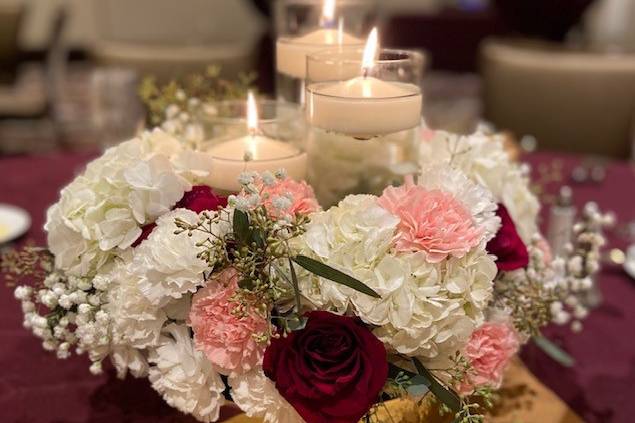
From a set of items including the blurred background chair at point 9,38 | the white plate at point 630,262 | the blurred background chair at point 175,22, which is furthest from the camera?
the blurred background chair at point 175,22

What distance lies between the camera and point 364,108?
0.71 metres

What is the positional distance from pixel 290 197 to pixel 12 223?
88cm

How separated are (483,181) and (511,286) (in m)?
0.13

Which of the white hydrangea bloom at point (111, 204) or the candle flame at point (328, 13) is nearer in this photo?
the white hydrangea bloom at point (111, 204)

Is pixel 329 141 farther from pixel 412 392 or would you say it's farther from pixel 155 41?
pixel 155 41

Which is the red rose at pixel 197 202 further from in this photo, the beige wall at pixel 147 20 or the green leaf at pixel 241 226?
the beige wall at pixel 147 20

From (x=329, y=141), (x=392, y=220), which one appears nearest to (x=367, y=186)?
(x=329, y=141)

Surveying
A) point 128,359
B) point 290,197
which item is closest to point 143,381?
point 128,359

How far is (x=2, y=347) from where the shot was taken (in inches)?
37.5

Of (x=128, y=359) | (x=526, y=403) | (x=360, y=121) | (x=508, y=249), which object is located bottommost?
(x=526, y=403)

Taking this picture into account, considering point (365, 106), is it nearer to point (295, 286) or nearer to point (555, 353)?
point (295, 286)

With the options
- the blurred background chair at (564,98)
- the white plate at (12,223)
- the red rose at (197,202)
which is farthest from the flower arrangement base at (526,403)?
the blurred background chair at (564,98)

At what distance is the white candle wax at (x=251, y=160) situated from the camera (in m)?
0.74

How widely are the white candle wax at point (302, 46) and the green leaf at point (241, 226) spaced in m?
A: 0.34
